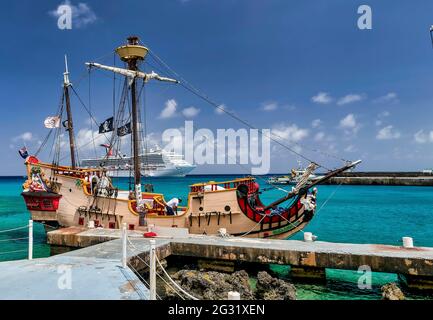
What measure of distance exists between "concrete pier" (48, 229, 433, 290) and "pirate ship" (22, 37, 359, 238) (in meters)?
2.40

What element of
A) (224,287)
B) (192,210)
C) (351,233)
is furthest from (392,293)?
(351,233)

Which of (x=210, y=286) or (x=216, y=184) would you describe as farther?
(x=216, y=184)

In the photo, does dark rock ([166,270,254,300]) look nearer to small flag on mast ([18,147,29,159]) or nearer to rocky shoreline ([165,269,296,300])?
rocky shoreline ([165,269,296,300])

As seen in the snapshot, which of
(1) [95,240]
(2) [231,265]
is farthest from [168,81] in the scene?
(2) [231,265]

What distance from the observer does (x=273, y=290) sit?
890 centimetres

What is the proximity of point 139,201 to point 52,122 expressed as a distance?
12048 millimetres

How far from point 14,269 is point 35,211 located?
1460 cm

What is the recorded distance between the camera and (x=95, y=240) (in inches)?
531

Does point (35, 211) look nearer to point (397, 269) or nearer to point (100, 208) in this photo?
point (100, 208)

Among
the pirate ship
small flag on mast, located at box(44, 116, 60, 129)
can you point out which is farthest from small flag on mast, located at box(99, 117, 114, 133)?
small flag on mast, located at box(44, 116, 60, 129)

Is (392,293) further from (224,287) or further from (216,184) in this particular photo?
(216,184)

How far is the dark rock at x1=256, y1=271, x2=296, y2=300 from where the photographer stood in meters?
8.73

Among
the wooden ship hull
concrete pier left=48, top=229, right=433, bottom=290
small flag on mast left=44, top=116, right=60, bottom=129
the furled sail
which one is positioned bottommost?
concrete pier left=48, top=229, right=433, bottom=290

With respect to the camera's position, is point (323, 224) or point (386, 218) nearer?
point (323, 224)
